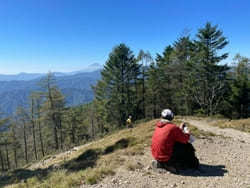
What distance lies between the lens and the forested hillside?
2139cm

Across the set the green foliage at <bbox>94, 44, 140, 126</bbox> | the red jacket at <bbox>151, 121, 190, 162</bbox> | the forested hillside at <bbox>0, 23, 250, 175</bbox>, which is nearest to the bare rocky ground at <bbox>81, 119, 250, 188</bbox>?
the red jacket at <bbox>151, 121, 190, 162</bbox>

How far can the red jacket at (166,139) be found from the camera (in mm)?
3878

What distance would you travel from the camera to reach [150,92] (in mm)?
27406

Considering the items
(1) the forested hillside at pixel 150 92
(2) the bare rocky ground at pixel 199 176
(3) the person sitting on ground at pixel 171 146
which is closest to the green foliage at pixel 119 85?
(1) the forested hillside at pixel 150 92

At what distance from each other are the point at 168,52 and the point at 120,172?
2755 cm

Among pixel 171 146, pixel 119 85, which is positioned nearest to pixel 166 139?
pixel 171 146

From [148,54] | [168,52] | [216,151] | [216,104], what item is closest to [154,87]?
[148,54]

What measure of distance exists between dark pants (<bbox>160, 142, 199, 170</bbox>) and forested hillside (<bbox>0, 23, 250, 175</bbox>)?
18.1 m

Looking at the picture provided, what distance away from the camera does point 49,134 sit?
2609 centimetres

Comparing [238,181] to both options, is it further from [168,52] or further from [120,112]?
[168,52]

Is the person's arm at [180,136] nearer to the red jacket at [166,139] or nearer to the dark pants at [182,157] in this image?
the red jacket at [166,139]

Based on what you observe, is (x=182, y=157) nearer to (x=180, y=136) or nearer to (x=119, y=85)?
(x=180, y=136)

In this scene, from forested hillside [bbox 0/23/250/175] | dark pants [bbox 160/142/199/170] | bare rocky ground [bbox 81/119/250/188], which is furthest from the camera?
forested hillside [bbox 0/23/250/175]

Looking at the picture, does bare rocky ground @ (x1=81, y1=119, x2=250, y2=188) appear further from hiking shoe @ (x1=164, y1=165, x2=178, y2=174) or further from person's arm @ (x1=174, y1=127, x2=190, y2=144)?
person's arm @ (x1=174, y1=127, x2=190, y2=144)
